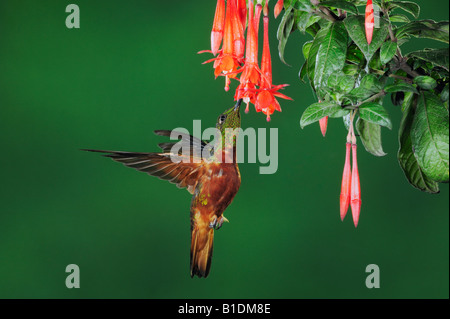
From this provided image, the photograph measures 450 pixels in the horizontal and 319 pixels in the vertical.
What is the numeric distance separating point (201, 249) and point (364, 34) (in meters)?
0.39

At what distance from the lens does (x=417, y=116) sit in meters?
0.53

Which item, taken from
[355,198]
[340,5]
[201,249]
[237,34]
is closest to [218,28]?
[237,34]

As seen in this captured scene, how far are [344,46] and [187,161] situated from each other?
296 mm

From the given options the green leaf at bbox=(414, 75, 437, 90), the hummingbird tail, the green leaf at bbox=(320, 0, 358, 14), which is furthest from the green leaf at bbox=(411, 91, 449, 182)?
the hummingbird tail

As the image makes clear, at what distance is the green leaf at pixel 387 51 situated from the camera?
51 cm

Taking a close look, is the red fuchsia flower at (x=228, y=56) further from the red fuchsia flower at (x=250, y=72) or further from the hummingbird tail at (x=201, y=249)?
the hummingbird tail at (x=201, y=249)

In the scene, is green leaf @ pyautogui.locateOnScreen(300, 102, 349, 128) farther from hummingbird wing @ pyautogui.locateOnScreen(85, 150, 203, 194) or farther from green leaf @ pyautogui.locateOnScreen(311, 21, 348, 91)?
hummingbird wing @ pyautogui.locateOnScreen(85, 150, 203, 194)

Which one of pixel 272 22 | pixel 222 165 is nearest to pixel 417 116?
pixel 222 165

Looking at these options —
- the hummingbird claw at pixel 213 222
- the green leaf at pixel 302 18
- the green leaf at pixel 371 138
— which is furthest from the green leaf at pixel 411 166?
the hummingbird claw at pixel 213 222

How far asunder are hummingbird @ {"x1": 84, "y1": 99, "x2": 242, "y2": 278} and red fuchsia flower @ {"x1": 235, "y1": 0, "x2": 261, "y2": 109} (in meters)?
0.15

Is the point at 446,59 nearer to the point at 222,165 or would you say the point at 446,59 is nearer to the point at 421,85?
the point at 421,85

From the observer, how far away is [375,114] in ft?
1.62

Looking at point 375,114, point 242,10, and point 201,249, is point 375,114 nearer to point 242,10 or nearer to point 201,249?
point 242,10

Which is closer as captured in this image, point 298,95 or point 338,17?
point 338,17
